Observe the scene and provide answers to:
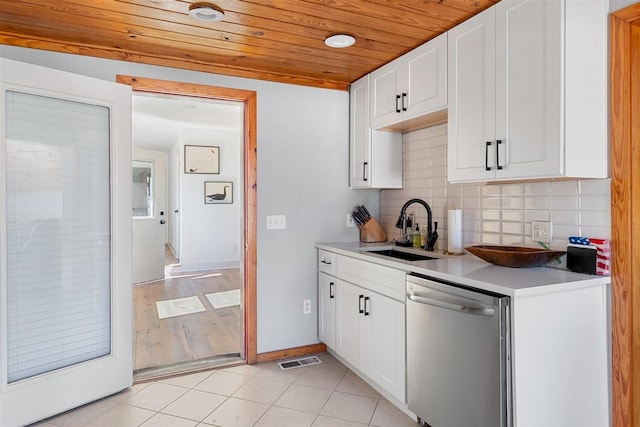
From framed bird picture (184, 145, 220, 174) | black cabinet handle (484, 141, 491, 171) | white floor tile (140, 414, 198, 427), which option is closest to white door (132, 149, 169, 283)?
framed bird picture (184, 145, 220, 174)

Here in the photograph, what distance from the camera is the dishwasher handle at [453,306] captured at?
5.35 ft

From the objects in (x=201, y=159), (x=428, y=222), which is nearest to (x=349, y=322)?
(x=428, y=222)

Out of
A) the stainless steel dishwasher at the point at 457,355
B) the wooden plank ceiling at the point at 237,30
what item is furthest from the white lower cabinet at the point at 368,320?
the wooden plank ceiling at the point at 237,30

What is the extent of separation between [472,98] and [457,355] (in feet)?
4.36

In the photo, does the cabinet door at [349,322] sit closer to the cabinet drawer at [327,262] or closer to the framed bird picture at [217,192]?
the cabinet drawer at [327,262]

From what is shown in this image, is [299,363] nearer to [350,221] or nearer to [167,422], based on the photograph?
[167,422]

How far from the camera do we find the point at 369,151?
308 cm

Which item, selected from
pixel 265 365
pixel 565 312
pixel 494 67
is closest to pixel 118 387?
pixel 265 365

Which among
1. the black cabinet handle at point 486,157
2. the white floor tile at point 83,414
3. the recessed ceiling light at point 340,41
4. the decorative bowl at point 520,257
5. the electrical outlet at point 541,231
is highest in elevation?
the recessed ceiling light at point 340,41

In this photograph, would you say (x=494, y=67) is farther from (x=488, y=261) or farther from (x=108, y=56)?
(x=108, y=56)

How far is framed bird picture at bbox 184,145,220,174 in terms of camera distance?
22.6 ft

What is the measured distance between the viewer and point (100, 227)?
2.52m

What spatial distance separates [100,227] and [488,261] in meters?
2.38

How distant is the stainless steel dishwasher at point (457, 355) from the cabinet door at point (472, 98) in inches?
26.7
